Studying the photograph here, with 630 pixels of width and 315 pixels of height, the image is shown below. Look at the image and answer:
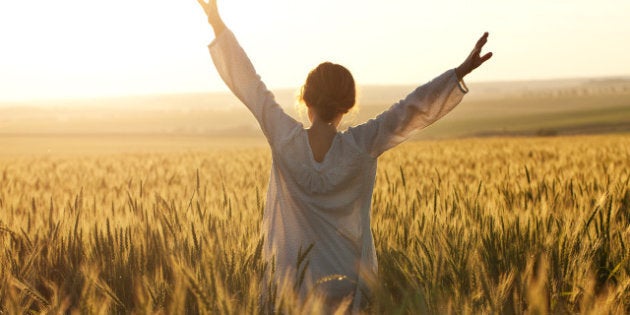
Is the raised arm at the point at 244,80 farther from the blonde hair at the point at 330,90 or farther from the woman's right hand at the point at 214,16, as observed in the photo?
the blonde hair at the point at 330,90

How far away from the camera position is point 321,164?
9.07 ft

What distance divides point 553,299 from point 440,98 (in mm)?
795

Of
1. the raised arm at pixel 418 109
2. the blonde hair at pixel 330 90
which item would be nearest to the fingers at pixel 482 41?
the raised arm at pixel 418 109

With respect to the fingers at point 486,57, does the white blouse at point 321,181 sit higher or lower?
lower

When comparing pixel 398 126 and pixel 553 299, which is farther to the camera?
pixel 398 126

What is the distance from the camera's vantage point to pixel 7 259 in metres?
2.75

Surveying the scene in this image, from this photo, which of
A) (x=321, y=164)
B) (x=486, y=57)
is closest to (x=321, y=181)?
(x=321, y=164)

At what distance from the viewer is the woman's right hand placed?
9.32ft

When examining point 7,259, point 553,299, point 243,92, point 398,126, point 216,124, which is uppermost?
point 243,92

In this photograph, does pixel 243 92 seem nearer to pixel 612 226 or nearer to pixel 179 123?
pixel 612 226

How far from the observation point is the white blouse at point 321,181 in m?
2.72

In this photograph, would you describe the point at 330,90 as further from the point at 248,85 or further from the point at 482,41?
the point at 482,41

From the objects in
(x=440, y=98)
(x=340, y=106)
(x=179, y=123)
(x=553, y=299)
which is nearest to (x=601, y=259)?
(x=553, y=299)

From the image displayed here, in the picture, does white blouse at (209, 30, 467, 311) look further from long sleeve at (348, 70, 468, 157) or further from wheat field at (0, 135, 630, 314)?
wheat field at (0, 135, 630, 314)
